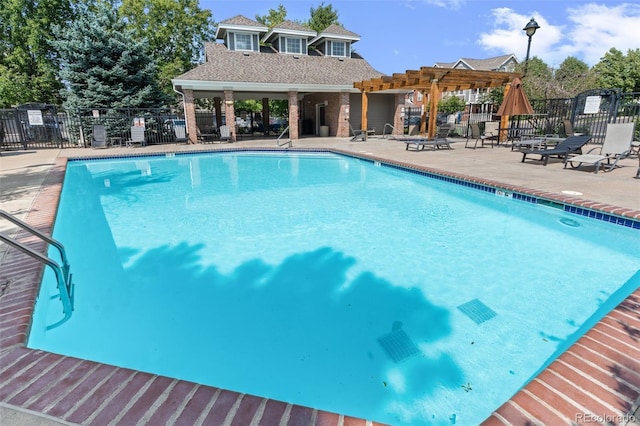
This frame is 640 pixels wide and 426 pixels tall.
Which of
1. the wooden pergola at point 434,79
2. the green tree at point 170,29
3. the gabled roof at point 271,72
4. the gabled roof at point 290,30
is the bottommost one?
the wooden pergola at point 434,79

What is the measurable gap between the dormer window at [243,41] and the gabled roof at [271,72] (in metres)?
0.48

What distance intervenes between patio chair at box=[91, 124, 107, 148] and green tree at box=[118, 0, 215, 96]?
12976 millimetres

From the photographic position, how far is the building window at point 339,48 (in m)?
23.4

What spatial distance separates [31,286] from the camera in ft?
9.94

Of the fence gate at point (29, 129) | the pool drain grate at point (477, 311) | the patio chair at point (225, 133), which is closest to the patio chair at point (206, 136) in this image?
the patio chair at point (225, 133)

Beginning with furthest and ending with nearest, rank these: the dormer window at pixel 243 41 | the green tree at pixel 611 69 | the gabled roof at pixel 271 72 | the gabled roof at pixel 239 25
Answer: the green tree at pixel 611 69 → the dormer window at pixel 243 41 → the gabled roof at pixel 239 25 → the gabled roof at pixel 271 72

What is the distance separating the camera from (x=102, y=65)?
17.0 m

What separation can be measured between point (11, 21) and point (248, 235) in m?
31.7

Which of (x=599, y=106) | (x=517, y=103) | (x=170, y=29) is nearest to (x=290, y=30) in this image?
(x=170, y=29)

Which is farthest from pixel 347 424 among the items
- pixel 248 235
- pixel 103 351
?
pixel 248 235

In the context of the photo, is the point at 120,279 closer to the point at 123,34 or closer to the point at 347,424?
the point at 347,424

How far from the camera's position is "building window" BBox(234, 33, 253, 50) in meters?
21.0

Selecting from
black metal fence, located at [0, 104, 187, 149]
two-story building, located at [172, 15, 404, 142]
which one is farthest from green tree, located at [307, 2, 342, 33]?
black metal fence, located at [0, 104, 187, 149]

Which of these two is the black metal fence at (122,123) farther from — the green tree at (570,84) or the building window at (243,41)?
the green tree at (570,84)
